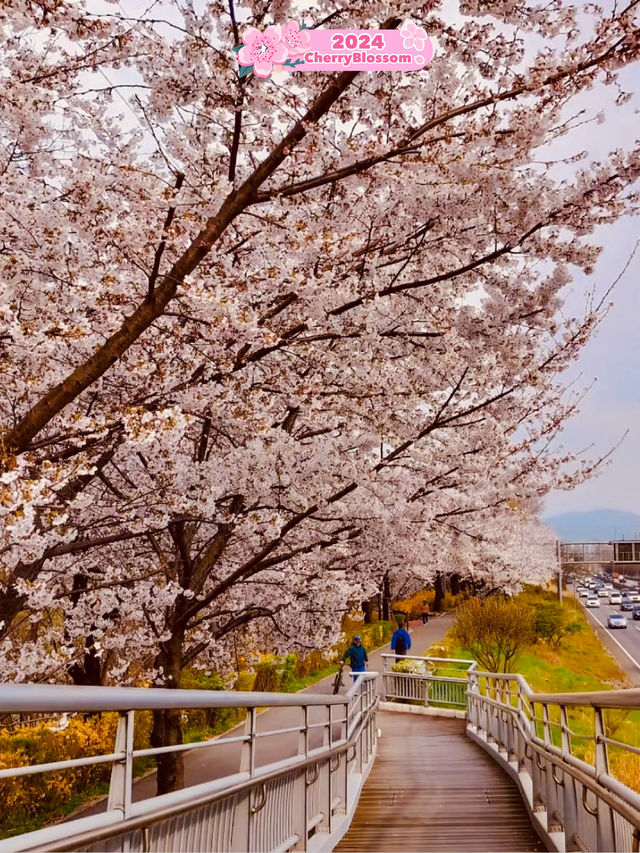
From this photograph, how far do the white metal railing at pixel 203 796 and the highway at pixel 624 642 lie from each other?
29.1 metres

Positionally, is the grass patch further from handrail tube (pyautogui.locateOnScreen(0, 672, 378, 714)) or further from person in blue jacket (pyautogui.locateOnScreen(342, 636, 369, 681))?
handrail tube (pyautogui.locateOnScreen(0, 672, 378, 714))

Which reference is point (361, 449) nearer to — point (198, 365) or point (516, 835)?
point (198, 365)

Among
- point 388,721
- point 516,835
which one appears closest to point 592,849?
point 516,835

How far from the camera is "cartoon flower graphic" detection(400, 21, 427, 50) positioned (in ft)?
18.4

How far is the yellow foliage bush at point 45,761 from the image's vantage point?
10742 mm

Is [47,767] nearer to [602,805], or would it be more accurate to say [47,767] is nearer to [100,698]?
[100,698]

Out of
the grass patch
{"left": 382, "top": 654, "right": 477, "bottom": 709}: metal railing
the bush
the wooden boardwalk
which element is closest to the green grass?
the grass patch

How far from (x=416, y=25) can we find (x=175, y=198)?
7.08 feet

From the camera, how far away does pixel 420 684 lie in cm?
2050

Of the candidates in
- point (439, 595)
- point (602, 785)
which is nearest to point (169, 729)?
point (602, 785)

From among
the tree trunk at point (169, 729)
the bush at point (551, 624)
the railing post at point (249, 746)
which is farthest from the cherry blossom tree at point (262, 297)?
the bush at point (551, 624)

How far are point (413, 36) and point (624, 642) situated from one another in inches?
2225

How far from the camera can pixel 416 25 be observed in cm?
560

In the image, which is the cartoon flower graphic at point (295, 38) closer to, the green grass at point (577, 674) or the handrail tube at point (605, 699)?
the handrail tube at point (605, 699)
